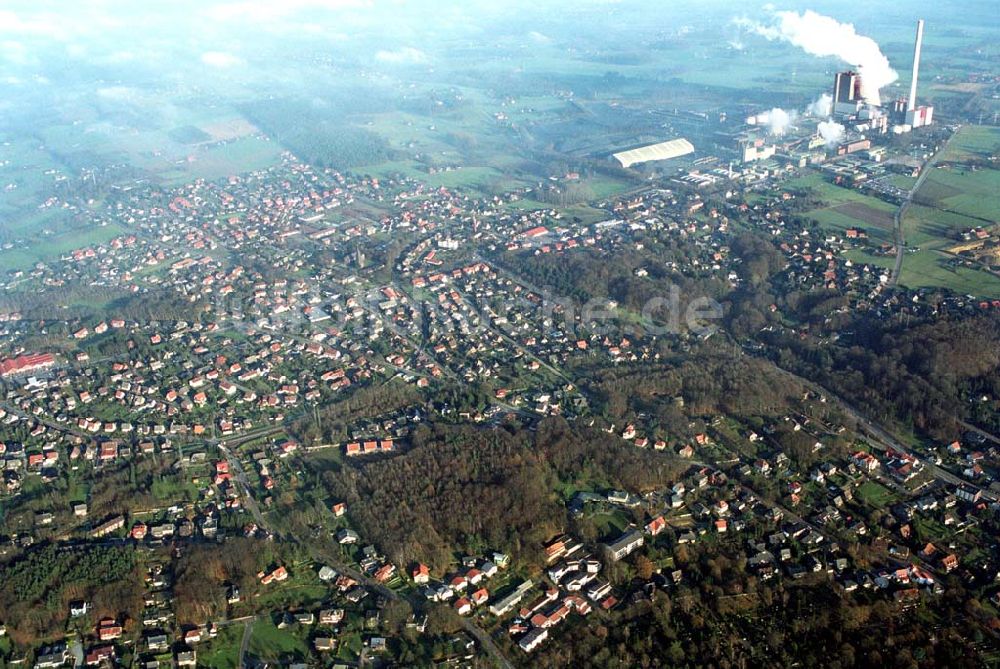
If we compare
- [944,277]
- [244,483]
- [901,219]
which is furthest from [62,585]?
[901,219]

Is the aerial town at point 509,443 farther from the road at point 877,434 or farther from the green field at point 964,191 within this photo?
the green field at point 964,191

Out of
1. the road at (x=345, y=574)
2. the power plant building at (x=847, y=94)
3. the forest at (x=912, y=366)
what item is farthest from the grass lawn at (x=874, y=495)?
the power plant building at (x=847, y=94)

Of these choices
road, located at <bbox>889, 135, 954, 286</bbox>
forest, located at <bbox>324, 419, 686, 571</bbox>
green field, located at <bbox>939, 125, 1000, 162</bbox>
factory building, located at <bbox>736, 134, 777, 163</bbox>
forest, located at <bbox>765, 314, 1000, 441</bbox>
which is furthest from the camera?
factory building, located at <bbox>736, 134, 777, 163</bbox>

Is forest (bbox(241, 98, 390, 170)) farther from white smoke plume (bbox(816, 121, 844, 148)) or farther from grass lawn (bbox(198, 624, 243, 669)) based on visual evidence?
grass lawn (bbox(198, 624, 243, 669))

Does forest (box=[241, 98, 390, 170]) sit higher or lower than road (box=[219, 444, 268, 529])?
higher

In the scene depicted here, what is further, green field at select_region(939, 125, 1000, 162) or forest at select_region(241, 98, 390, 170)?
forest at select_region(241, 98, 390, 170)

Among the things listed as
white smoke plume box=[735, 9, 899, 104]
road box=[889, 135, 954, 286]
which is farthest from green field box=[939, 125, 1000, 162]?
white smoke plume box=[735, 9, 899, 104]

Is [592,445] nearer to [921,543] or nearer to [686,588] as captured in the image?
[686,588]
